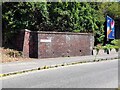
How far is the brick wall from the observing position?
1015 inches

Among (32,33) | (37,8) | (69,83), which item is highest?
(37,8)

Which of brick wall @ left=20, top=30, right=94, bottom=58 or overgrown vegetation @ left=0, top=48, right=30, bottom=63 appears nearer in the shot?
overgrown vegetation @ left=0, top=48, right=30, bottom=63

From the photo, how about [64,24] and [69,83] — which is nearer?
[69,83]

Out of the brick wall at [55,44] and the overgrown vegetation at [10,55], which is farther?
the brick wall at [55,44]

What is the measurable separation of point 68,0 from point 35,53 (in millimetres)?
7649

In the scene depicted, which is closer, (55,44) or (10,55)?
(10,55)

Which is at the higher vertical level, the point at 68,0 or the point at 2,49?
the point at 68,0

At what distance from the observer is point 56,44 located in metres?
27.6

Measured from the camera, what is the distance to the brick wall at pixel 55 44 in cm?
2578

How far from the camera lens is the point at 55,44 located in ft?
90.2

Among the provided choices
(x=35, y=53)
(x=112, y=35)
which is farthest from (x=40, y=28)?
(x=112, y=35)

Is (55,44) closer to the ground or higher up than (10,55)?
higher up

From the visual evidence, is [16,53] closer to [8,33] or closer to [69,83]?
[8,33]

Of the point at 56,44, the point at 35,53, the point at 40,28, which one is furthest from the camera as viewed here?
the point at 40,28
